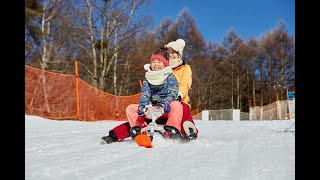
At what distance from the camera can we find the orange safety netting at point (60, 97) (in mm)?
6495

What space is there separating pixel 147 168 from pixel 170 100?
2.91 feet

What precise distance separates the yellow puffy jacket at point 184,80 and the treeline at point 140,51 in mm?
546

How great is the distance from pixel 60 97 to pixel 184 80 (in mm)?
5475

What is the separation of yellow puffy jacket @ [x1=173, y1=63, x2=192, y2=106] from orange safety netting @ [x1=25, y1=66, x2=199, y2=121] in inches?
184

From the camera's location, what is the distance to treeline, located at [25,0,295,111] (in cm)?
317

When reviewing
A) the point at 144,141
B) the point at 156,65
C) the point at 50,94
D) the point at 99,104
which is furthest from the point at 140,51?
the point at 99,104

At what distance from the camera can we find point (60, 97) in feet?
23.5

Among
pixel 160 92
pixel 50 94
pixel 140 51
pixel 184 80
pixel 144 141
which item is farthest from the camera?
pixel 50 94

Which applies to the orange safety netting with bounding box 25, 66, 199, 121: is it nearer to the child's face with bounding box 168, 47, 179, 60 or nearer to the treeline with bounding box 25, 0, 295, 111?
the treeline with bounding box 25, 0, 295, 111

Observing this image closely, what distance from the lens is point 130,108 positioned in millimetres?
1944

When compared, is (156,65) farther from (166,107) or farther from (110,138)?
(110,138)

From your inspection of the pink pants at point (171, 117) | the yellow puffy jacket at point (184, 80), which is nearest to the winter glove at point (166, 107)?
the pink pants at point (171, 117)
